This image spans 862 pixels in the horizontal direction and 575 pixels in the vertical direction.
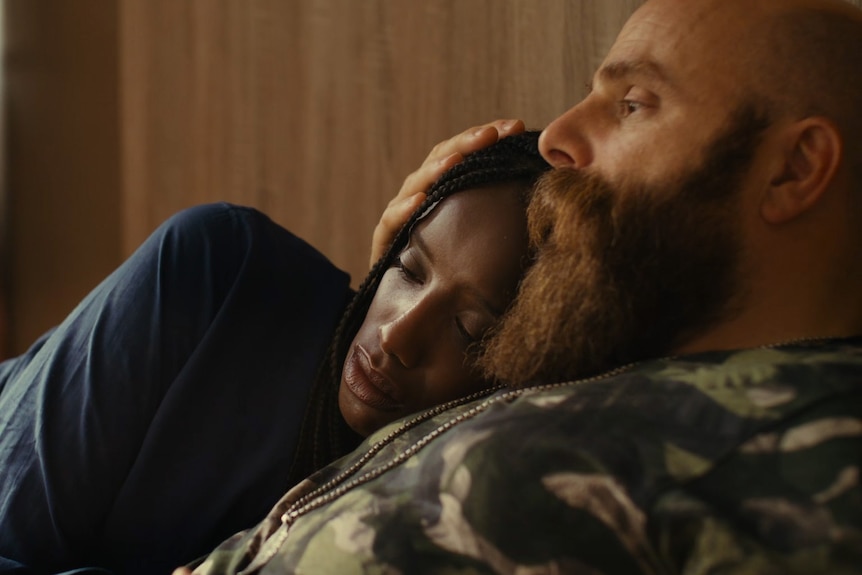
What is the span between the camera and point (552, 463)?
0.78 meters

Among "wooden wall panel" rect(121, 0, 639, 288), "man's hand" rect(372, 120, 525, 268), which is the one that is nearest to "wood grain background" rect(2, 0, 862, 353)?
"wooden wall panel" rect(121, 0, 639, 288)

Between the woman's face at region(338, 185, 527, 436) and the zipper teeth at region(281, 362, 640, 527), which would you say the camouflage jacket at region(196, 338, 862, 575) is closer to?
the zipper teeth at region(281, 362, 640, 527)

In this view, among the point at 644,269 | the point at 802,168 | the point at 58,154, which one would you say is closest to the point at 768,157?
the point at 802,168

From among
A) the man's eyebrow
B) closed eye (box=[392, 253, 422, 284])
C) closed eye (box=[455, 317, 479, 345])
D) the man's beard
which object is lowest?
closed eye (box=[455, 317, 479, 345])

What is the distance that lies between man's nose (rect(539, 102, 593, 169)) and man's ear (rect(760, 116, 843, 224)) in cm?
18

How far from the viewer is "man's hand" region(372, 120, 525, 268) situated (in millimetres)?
1244

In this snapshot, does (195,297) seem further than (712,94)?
Yes

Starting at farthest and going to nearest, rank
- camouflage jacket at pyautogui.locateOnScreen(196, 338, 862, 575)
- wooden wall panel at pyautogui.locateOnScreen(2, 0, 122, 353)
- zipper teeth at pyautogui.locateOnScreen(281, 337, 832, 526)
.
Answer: wooden wall panel at pyautogui.locateOnScreen(2, 0, 122, 353) → zipper teeth at pyautogui.locateOnScreen(281, 337, 832, 526) → camouflage jacket at pyautogui.locateOnScreen(196, 338, 862, 575)

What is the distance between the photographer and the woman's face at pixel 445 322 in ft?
3.69

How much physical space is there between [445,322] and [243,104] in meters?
1.08

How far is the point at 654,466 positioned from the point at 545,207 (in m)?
0.35

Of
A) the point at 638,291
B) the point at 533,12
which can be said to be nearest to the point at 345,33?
the point at 533,12

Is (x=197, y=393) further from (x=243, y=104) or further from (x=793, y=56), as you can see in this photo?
(x=243, y=104)

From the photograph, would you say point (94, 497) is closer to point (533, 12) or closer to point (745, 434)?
point (745, 434)
